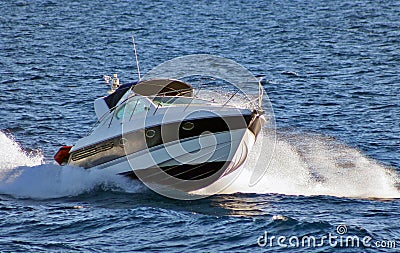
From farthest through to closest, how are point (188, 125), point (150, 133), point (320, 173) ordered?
point (320, 173) → point (150, 133) → point (188, 125)

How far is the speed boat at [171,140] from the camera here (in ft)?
65.7

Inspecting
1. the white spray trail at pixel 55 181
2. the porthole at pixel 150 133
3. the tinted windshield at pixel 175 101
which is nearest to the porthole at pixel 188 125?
the porthole at pixel 150 133

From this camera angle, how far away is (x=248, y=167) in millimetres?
23016

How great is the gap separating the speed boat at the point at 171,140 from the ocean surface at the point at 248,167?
54cm

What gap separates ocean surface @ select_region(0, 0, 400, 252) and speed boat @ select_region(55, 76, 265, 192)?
0.54 m

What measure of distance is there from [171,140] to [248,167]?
3478mm

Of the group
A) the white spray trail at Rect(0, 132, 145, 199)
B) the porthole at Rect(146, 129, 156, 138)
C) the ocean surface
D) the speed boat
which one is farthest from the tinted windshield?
the ocean surface

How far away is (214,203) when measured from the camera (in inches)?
775

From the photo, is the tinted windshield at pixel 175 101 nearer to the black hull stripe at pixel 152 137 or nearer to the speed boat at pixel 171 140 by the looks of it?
the speed boat at pixel 171 140

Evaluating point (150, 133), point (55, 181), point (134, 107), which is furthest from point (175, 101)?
point (55, 181)

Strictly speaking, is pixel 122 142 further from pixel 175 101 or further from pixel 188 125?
pixel 188 125

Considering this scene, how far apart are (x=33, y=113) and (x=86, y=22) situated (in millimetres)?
25115

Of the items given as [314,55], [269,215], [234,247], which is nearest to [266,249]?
[234,247]

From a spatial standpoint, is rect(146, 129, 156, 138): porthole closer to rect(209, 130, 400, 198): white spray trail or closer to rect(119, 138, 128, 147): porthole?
rect(119, 138, 128, 147): porthole
